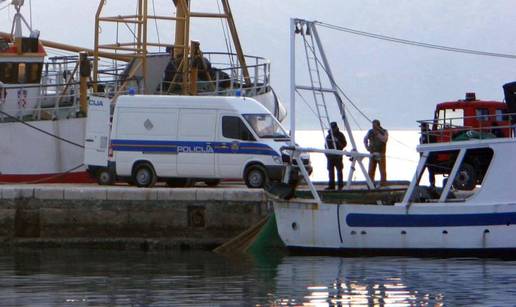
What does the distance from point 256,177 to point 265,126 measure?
123cm

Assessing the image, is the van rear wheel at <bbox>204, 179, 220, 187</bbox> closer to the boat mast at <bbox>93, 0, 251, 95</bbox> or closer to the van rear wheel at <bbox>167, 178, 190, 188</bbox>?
the van rear wheel at <bbox>167, 178, 190, 188</bbox>

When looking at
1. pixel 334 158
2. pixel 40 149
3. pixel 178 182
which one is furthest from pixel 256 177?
pixel 40 149

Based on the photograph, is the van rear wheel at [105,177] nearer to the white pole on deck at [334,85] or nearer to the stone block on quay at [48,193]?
the stone block on quay at [48,193]

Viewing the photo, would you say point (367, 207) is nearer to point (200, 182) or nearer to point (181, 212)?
point (181, 212)

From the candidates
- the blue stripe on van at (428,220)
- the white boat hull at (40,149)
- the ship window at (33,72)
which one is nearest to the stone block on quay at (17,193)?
the blue stripe on van at (428,220)

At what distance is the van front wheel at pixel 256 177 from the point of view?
108ft

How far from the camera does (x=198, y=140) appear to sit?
33188mm

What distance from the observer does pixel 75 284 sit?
80.5 ft

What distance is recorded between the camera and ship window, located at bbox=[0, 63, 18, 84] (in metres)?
42.4

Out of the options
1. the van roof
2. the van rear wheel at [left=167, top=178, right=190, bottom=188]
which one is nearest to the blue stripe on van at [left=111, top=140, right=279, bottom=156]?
the van roof

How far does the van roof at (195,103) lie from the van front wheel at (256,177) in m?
1.25

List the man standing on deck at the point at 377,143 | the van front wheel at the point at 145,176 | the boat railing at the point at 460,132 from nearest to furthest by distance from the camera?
the boat railing at the point at 460,132, the man standing on deck at the point at 377,143, the van front wheel at the point at 145,176

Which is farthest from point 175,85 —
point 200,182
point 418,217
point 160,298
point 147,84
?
point 160,298

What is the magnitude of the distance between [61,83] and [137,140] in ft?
33.0
